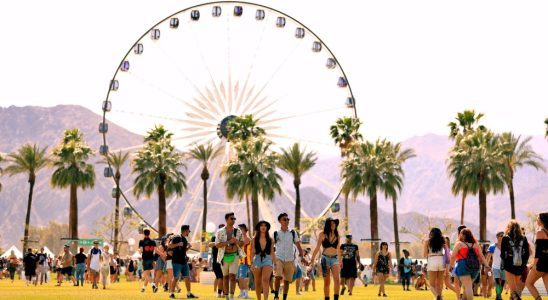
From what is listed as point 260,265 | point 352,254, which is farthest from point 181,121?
point 260,265

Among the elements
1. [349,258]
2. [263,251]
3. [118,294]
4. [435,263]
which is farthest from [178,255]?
[435,263]

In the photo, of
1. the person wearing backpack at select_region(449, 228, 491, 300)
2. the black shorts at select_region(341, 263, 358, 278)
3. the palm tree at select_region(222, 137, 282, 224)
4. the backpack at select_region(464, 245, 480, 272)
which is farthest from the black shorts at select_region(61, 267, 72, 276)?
the palm tree at select_region(222, 137, 282, 224)

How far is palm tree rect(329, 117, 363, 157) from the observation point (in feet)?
336

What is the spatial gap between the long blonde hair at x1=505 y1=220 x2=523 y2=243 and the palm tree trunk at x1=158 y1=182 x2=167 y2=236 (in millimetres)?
69641

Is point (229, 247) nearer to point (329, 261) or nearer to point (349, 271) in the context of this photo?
point (329, 261)

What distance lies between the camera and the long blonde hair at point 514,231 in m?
22.8

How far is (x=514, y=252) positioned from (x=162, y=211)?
239 feet

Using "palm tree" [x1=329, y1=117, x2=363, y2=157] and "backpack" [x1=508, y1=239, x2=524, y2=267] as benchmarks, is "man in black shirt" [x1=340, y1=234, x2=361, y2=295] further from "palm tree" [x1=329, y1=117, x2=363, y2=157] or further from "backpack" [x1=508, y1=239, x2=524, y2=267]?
"palm tree" [x1=329, y1=117, x2=363, y2=157]

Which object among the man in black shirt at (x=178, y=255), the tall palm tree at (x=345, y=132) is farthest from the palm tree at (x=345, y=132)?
the man in black shirt at (x=178, y=255)

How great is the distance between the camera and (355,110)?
83.4m

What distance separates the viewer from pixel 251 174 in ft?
311

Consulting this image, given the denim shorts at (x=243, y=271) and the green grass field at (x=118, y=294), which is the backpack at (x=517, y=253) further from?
the green grass field at (x=118, y=294)

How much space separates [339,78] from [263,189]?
16.3 m

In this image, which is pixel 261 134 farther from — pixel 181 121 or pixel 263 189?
pixel 181 121
